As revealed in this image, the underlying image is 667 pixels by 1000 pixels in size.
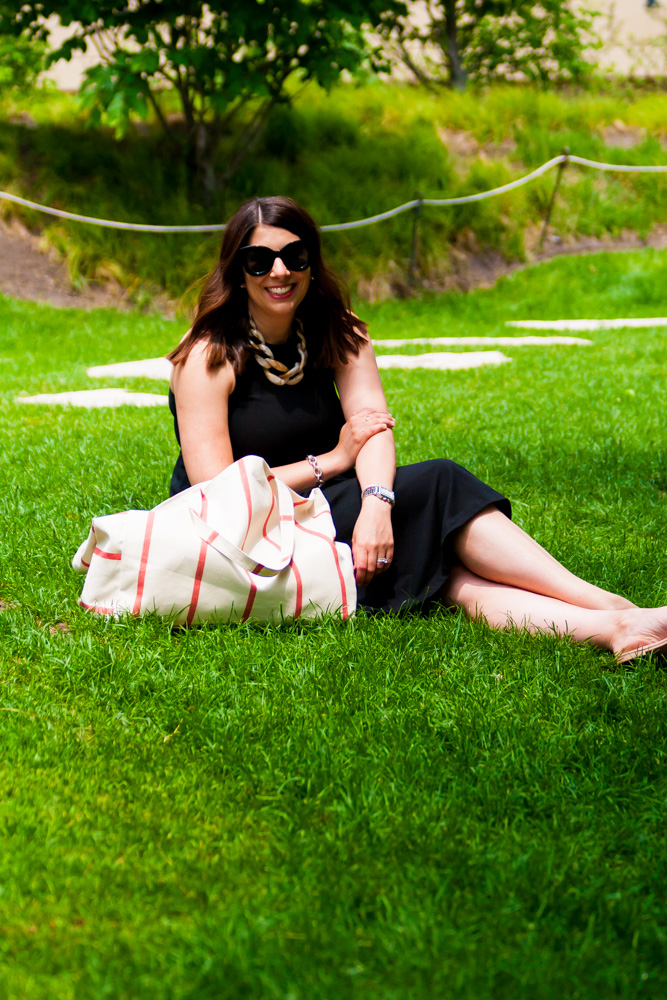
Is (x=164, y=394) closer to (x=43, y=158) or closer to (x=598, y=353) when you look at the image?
(x=598, y=353)

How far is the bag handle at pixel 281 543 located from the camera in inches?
111

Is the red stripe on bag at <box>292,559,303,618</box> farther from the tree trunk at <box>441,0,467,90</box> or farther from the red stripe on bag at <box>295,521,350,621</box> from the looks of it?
the tree trunk at <box>441,0,467,90</box>

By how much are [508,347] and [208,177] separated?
5.62 meters

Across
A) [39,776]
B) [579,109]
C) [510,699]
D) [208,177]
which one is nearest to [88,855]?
[39,776]

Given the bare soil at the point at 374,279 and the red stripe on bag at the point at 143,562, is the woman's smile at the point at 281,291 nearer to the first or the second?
the red stripe on bag at the point at 143,562

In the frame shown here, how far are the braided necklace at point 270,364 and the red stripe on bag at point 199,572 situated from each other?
65 cm

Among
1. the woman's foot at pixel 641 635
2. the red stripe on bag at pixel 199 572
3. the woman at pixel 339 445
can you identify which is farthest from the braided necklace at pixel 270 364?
the woman's foot at pixel 641 635

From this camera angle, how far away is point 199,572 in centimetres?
287

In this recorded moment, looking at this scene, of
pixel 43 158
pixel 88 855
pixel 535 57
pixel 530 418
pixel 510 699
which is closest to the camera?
pixel 88 855

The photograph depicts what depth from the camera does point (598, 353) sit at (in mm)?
8867

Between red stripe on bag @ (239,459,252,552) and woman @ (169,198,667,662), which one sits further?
woman @ (169,198,667,662)

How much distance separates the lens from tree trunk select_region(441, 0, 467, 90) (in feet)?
58.7

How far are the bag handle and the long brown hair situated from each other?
0.59 metres

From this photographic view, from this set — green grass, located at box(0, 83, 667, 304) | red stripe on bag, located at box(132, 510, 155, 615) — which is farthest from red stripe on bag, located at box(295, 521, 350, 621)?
green grass, located at box(0, 83, 667, 304)
